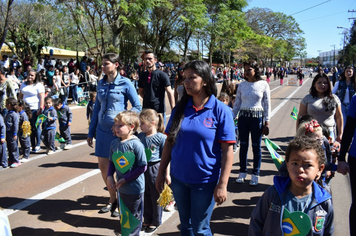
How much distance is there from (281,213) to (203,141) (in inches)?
31.4

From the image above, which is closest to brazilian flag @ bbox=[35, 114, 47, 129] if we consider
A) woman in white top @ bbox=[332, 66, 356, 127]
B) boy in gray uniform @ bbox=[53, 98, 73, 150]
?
boy in gray uniform @ bbox=[53, 98, 73, 150]

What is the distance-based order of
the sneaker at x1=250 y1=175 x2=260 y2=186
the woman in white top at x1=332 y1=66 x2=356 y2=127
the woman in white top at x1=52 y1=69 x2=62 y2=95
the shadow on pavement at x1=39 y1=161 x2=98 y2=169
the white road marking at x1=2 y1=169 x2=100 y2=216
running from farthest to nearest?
1. the woman in white top at x1=52 y1=69 x2=62 y2=95
2. the woman in white top at x1=332 y1=66 x2=356 y2=127
3. the shadow on pavement at x1=39 y1=161 x2=98 y2=169
4. the sneaker at x1=250 y1=175 x2=260 y2=186
5. the white road marking at x1=2 y1=169 x2=100 y2=216

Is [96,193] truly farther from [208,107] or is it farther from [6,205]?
[208,107]

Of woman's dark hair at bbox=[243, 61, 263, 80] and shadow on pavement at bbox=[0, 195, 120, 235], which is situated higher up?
woman's dark hair at bbox=[243, 61, 263, 80]

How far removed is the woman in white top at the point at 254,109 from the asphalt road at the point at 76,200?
701mm

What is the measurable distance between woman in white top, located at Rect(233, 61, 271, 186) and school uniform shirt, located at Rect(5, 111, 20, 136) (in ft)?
14.9

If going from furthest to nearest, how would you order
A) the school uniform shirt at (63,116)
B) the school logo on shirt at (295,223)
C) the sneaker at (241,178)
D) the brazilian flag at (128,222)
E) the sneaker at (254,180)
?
the school uniform shirt at (63,116)
the sneaker at (241,178)
the sneaker at (254,180)
the brazilian flag at (128,222)
the school logo on shirt at (295,223)

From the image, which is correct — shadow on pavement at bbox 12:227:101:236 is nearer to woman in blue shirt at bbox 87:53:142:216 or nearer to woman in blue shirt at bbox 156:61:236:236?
woman in blue shirt at bbox 87:53:142:216

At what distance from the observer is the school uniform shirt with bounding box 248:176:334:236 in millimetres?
2232

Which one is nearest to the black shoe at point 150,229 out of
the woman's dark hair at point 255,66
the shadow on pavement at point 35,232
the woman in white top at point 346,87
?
the shadow on pavement at point 35,232

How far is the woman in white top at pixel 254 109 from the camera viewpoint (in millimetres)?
5270

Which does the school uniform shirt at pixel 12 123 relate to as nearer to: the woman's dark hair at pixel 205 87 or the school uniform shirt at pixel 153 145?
the school uniform shirt at pixel 153 145

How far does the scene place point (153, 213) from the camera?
3.94 m

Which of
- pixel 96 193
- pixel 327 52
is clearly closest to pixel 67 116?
pixel 96 193
